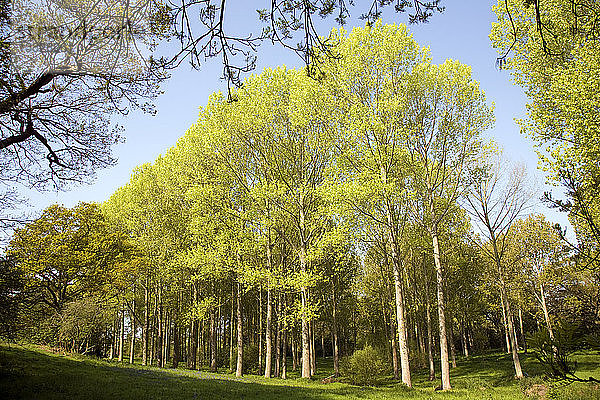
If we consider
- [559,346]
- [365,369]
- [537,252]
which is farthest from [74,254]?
[537,252]

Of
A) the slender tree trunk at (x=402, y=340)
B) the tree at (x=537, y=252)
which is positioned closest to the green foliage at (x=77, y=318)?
the slender tree trunk at (x=402, y=340)

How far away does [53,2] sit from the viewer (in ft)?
21.4

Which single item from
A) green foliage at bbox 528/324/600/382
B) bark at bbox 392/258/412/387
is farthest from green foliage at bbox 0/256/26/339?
bark at bbox 392/258/412/387

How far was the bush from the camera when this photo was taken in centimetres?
1922

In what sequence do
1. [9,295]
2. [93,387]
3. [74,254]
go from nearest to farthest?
[9,295] < [93,387] < [74,254]

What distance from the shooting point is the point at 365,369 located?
63.7 feet

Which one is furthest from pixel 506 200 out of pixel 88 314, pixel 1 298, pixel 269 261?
pixel 88 314

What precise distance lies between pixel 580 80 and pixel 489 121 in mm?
6880

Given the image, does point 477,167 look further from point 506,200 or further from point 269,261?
point 269,261

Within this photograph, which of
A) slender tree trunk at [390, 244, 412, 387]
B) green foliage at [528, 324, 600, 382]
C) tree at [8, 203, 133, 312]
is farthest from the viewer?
tree at [8, 203, 133, 312]

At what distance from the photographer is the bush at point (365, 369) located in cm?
1922

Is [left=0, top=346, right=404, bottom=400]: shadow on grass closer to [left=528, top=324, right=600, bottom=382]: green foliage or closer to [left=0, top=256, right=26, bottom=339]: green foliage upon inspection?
[left=0, top=256, right=26, bottom=339]: green foliage

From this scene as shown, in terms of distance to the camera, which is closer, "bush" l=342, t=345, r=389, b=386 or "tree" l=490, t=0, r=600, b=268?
"tree" l=490, t=0, r=600, b=268

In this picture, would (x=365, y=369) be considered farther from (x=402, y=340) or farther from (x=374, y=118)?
(x=374, y=118)
